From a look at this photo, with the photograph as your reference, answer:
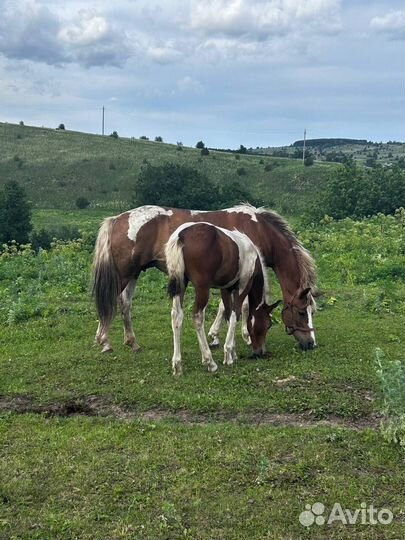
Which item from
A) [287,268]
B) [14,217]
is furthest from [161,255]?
[14,217]

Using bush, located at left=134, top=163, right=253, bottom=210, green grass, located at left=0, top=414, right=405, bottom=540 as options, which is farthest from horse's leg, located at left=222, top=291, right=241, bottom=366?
bush, located at left=134, top=163, right=253, bottom=210

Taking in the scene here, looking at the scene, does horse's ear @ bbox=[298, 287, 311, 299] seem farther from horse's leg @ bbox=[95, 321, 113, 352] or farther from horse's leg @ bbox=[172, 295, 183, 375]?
horse's leg @ bbox=[95, 321, 113, 352]

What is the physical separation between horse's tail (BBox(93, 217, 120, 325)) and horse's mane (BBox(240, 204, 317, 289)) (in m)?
2.47

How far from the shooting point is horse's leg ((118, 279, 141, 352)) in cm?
939

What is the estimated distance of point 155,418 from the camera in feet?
21.5

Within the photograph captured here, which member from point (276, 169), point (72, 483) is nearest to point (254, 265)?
point (72, 483)

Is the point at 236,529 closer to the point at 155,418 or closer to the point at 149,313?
the point at 155,418

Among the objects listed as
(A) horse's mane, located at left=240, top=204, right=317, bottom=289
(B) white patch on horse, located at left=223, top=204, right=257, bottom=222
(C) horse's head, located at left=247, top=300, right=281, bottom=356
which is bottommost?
(C) horse's head, located at left=247, top=300, right=281, bottom=356

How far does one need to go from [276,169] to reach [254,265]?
45883 mm

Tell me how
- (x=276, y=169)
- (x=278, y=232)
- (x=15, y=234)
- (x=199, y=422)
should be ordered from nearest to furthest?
(x=199, y=422)
(x=278, y=232)
(x=15, y=234)
(x=276, y=169)

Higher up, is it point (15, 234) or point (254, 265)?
point (254, 265)

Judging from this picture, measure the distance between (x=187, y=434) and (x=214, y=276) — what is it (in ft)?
8.86

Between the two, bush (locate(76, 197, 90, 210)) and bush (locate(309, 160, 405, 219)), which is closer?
bush (locate(309, 160, 405, 219))

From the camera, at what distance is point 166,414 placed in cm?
663
